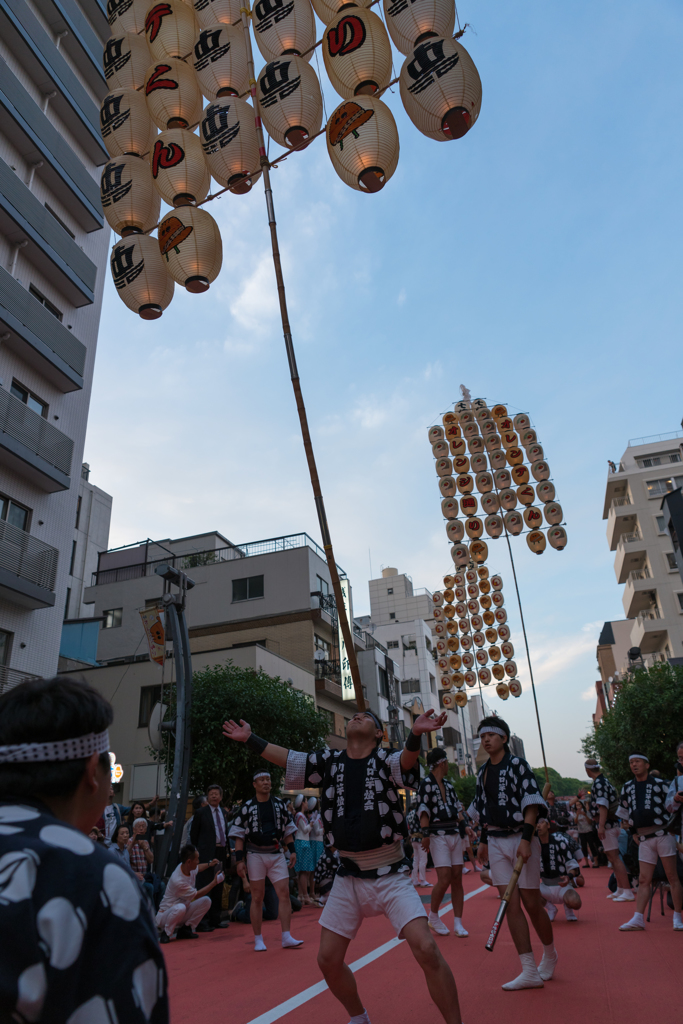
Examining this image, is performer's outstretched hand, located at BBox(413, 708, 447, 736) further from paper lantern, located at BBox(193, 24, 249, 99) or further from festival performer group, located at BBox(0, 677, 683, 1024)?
paper lantern, located at BBox(193, 24, 249, 99)

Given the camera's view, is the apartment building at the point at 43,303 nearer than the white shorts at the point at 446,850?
No

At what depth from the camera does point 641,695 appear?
25.7m

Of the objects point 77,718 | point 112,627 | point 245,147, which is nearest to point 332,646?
point 112,627

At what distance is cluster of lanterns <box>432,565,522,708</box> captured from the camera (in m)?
28.0

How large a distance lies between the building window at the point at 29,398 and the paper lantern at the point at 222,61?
1208 cm

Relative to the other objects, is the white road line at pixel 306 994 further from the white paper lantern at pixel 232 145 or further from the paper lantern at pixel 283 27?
the paper lantern at pixel 283 27

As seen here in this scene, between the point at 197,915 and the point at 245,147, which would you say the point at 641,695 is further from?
the point at 245,147

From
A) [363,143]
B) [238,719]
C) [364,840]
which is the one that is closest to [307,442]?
[364,840]

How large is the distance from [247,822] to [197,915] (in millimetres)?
2035

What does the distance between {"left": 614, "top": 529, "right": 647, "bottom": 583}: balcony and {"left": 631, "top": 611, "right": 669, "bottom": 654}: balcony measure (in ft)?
13.5

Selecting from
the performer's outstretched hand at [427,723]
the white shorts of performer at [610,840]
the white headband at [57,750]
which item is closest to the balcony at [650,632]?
the white shorts of performer at [610,840]

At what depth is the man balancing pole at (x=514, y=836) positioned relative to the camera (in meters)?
5.23

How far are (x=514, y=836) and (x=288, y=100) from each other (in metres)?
8.66

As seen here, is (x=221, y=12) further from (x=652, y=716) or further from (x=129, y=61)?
(x=652, y=716)
